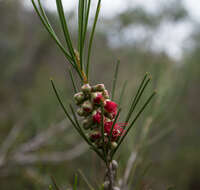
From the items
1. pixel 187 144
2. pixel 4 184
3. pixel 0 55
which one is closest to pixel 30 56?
pixel 0 55

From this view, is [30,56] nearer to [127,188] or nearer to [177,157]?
[177,157]

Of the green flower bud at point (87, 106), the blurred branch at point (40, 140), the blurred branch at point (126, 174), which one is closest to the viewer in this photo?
the green flower bud at point (87, 106)

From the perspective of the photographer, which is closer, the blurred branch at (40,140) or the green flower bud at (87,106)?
the green flower bud at (87,106)

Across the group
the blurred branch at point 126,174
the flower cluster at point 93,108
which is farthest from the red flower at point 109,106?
the blurred branch at point 126,174

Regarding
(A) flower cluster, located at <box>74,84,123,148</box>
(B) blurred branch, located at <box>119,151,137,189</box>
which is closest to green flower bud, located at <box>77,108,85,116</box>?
(A) flower cluster, located at <box>74,84,123,148</box>

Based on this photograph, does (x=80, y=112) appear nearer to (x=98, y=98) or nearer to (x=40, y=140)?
(x=98, y=98)

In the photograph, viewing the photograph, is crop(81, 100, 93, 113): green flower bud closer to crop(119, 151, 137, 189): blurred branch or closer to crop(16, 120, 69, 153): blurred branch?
crop(119, 151, 137, 189): blurred branch

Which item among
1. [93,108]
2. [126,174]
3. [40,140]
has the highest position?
[40,140]

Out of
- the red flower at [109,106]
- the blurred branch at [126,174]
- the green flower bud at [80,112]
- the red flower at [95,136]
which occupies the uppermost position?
the green flower bud at [80,112]

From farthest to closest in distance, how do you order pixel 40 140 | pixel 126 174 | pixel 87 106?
pixel 40 140
pixel 126 174
pixel 87 106

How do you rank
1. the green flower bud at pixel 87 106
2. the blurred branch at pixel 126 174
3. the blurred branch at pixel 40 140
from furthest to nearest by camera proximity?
the blurred branch at pixel 40 140, the blurred branch at pixel 126 174, the green flower bud at pixel 87 106

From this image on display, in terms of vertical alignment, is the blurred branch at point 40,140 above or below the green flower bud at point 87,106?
above

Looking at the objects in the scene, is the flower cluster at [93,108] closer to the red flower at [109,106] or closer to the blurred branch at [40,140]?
the red flower at [109,106]

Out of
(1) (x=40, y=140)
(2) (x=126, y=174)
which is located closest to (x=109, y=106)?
(2) (x=126, y=174)
